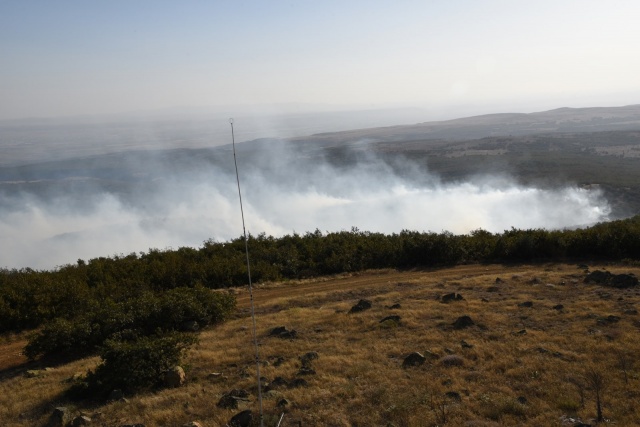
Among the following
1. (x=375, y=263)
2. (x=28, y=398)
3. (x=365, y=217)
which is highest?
(x=28, y=398)

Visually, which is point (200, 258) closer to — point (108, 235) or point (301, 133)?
point (108, 235)

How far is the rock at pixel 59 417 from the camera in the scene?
9.14m

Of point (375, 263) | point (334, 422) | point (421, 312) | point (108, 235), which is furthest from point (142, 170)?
point (334, 422)

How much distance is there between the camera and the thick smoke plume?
5259 cm

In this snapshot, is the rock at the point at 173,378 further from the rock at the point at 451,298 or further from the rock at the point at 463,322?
the rock at the point at 451,298

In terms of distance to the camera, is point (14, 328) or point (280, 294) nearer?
point (14, 328)

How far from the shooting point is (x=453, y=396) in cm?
920

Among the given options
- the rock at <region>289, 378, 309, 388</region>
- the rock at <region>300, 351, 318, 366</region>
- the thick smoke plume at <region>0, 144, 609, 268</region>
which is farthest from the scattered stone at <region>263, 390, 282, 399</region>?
the thick smoke plume at <region>0, 144, 609, 268</region>

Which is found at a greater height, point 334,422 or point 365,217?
point 334,422

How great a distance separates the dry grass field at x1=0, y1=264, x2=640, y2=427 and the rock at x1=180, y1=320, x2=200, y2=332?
0.50 metres

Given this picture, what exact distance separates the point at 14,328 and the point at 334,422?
13692 mm

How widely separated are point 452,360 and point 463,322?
2758 mm

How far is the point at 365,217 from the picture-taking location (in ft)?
205

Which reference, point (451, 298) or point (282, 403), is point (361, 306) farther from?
point (282, 403)
